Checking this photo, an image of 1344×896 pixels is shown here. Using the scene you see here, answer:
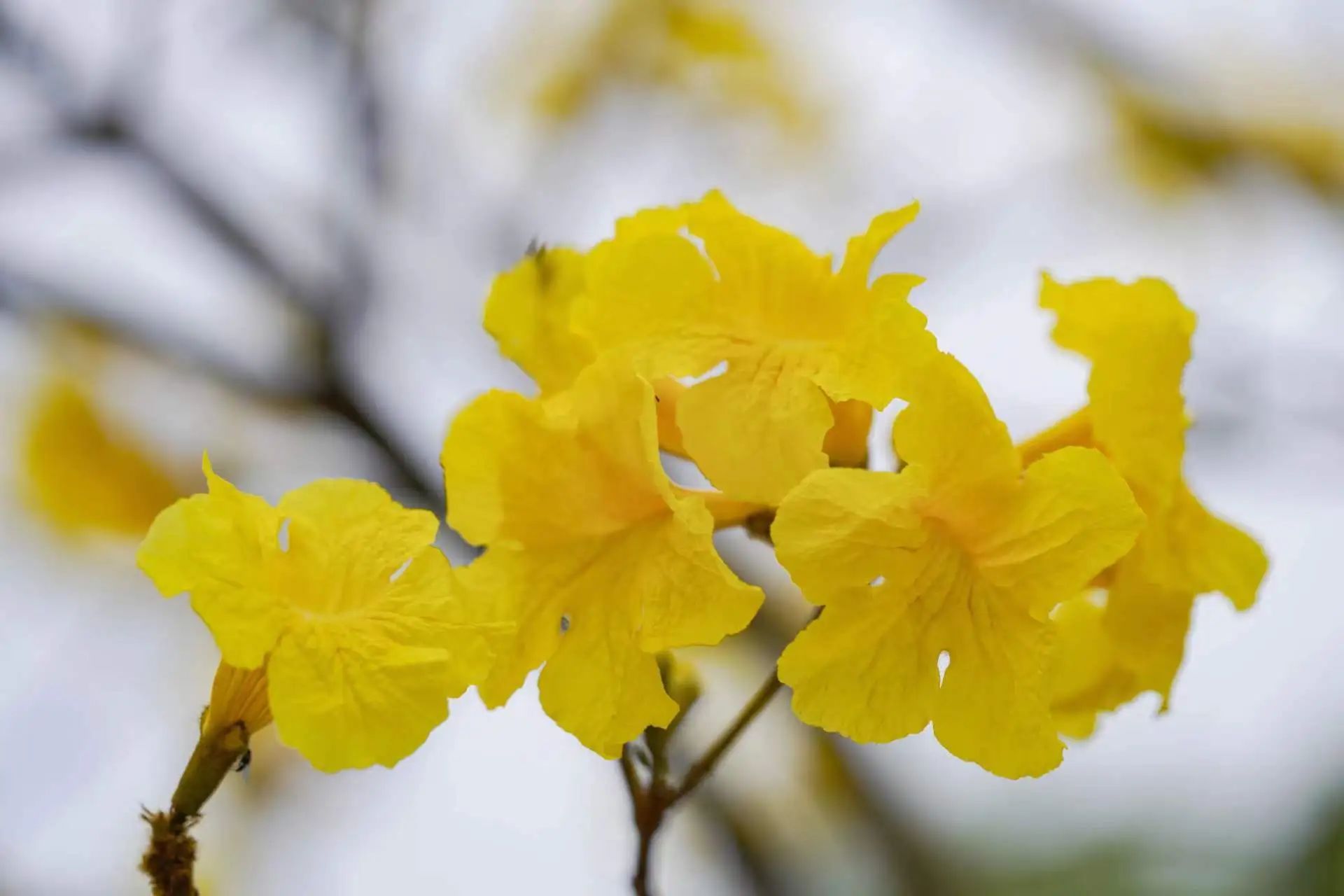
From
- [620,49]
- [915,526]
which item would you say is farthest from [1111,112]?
[915,526]

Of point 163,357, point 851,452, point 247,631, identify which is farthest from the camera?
point 163,357

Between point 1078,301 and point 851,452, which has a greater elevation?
point 1078,301

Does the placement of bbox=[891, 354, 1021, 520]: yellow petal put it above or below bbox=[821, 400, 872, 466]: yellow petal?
below

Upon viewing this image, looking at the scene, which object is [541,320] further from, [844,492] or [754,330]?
[844,492]

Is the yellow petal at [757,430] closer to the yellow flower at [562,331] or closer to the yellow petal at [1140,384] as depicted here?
the yellow flower at [562,331]

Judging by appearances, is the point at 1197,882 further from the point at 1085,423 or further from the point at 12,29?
the point at 12,29

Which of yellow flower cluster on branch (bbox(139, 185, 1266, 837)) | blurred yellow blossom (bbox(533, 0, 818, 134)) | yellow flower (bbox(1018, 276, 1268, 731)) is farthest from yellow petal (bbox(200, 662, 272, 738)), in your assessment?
blurred yellow blossom (bbox(533, 0, 818, 134))

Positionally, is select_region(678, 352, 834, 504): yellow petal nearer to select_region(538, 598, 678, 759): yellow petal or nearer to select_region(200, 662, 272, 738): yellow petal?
select_region(538, 598, 678, 759): yellow petal
